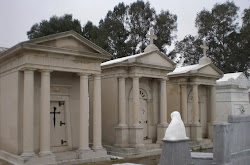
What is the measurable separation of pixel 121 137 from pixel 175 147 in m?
5.97

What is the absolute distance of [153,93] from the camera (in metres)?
13.8

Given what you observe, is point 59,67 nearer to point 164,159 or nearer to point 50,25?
point 164,159

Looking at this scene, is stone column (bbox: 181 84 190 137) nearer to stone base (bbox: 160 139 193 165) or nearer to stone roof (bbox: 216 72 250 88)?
stone roof (bbox: 216 72 250 88)

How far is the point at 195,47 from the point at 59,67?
74.9ft

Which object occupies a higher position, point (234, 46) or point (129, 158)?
point (234, 46)

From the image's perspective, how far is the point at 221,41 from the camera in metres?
30.8

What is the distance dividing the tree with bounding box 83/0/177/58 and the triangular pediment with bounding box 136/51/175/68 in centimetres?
1620

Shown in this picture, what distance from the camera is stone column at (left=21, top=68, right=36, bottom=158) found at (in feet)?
29.9

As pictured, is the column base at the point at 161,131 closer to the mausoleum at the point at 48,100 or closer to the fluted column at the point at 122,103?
the fluted column at the point at 122,103

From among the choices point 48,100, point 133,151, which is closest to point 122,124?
point 133,151

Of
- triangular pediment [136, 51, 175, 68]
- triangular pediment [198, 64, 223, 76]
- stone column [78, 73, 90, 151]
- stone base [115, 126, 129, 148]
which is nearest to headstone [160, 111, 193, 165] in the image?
stone column [78, 73, 90, 151]

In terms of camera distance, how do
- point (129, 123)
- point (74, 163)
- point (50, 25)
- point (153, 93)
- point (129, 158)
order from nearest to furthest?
point (74, 163) < point (129, 158) < point (129, 123) < point (153, 93) < point (50, 25)

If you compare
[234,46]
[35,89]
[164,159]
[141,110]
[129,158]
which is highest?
[234,46]

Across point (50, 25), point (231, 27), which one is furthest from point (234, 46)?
point (50, 25)
